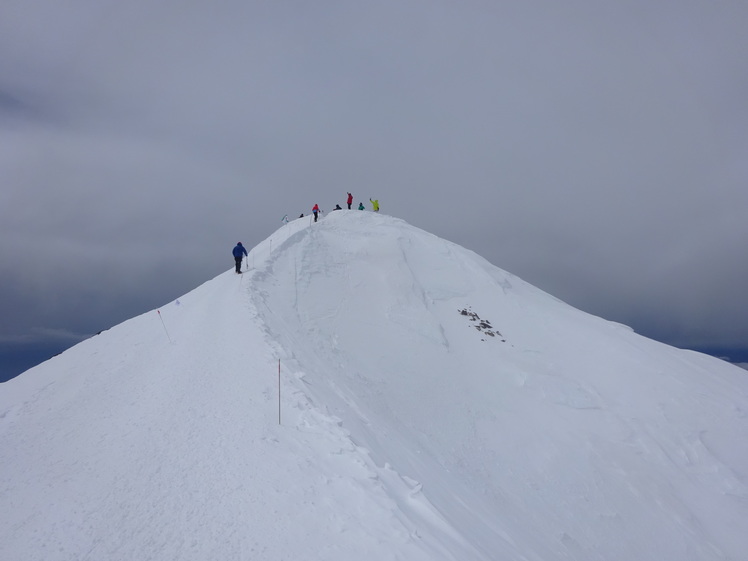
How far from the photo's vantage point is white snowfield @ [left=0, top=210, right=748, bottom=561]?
25.2 ft

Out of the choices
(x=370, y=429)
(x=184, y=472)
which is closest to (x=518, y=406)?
(x=370, y=429)

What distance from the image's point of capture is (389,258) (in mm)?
32812

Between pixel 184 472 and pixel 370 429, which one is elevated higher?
pixel 184 472

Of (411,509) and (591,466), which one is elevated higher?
(411,509)

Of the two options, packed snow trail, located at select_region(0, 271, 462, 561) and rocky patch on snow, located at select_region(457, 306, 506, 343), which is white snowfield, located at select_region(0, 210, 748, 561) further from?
rocky patch on snow, located at select_region(457, 306, 506, 343)

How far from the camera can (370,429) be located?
43.9 feet

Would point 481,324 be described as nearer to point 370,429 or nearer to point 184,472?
point 370,429

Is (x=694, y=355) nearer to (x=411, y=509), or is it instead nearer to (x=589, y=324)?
(x=589, y=324)

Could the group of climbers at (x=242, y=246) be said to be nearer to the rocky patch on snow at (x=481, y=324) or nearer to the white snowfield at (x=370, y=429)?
the white snowfield at (x=370, y=429)

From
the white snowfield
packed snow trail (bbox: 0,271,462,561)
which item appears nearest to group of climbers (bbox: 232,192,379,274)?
the white snowfield

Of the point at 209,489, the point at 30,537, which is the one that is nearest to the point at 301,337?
the point at 209,489

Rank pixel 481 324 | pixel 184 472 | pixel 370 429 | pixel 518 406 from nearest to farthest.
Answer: pixel 184 472
pixel 370 429
pixel 518 406
pixel 481 324

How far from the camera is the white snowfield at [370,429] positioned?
7695 mm

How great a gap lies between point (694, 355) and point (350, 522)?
101 ft
